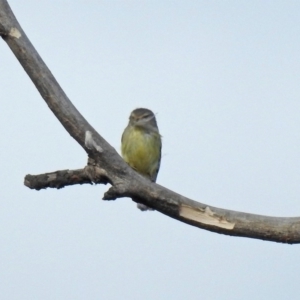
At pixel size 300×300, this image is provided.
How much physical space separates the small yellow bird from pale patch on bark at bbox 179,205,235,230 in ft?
12.0

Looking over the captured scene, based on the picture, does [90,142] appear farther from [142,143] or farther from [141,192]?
[142,143]

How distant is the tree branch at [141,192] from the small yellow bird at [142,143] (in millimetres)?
3622

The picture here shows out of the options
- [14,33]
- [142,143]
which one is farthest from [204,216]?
[142,143]

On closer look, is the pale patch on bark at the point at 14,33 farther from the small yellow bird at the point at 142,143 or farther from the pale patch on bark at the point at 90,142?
the small yellow bird at the point at 142,143

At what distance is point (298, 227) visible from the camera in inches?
213

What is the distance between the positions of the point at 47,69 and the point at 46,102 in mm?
259

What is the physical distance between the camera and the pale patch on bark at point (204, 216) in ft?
17.9

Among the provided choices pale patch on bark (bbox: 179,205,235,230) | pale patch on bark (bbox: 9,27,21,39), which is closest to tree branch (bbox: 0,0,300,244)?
pale patch on bark (bbox: 179,205,235,230)

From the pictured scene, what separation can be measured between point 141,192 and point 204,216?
1.69 ft

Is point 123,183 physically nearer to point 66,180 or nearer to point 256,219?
point 66,180

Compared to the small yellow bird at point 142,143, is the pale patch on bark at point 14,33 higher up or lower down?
lower down

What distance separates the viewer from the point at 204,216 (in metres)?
5.46

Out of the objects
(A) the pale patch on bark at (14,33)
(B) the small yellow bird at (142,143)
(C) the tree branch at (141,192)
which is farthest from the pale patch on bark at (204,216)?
(B) the small yellow bird at (142,143)

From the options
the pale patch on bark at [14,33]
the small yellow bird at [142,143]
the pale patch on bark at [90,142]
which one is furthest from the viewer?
the small yellow bird at [142,143]
